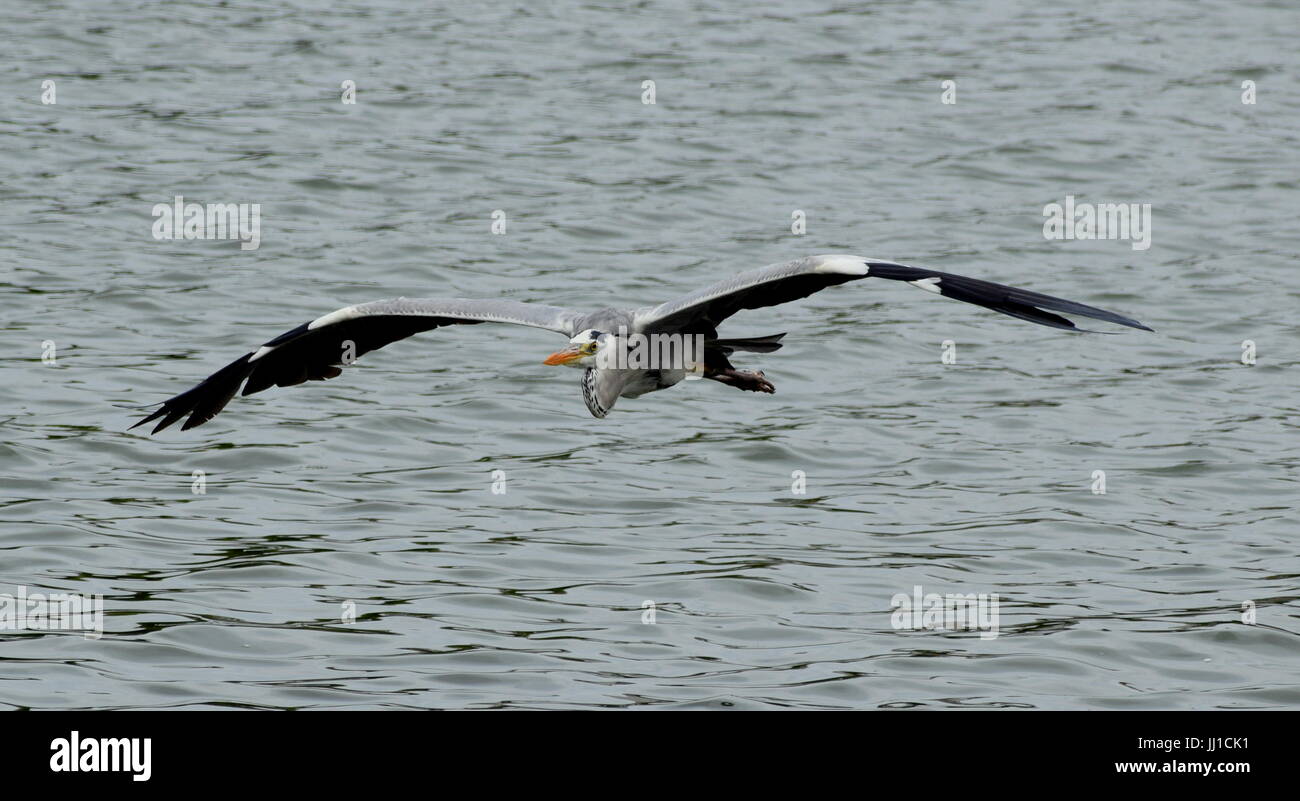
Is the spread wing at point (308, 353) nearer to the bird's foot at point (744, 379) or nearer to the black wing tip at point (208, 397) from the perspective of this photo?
the black wing tip at point (208, 397)

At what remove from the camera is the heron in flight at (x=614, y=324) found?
35.9 feet

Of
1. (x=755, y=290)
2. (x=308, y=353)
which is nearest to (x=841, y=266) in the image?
(x=755, y=290)

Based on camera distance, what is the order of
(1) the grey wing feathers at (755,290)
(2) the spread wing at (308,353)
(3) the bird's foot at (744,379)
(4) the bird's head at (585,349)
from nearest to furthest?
(1) the grey wing feathers at (755,290), (4) the bird's head at (585,349), (3) the bird's foot at (744,379), (2) the spread wing at (308,353)

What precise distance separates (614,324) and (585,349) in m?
0.31

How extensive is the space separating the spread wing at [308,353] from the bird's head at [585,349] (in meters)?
0.74

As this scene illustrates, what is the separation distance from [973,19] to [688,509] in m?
20.3

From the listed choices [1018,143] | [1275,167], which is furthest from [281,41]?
[1275,167]

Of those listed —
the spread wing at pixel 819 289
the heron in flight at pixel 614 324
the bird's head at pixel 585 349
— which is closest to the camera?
the spread wing at pixel 819 289

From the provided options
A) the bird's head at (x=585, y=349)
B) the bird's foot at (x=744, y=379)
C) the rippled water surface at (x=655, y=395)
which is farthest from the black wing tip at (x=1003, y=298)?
the rippled water surface at (x=655, y=395)

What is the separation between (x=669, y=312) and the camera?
1193cm

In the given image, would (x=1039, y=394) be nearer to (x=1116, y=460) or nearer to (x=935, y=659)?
(x=1116, y=460)

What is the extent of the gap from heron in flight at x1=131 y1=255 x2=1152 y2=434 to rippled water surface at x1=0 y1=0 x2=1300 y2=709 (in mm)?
1297

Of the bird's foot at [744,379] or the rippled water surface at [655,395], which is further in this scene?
the bird's foot at [744,379]

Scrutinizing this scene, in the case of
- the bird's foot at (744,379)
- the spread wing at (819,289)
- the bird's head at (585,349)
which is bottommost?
the bird's foot at (744,379)
